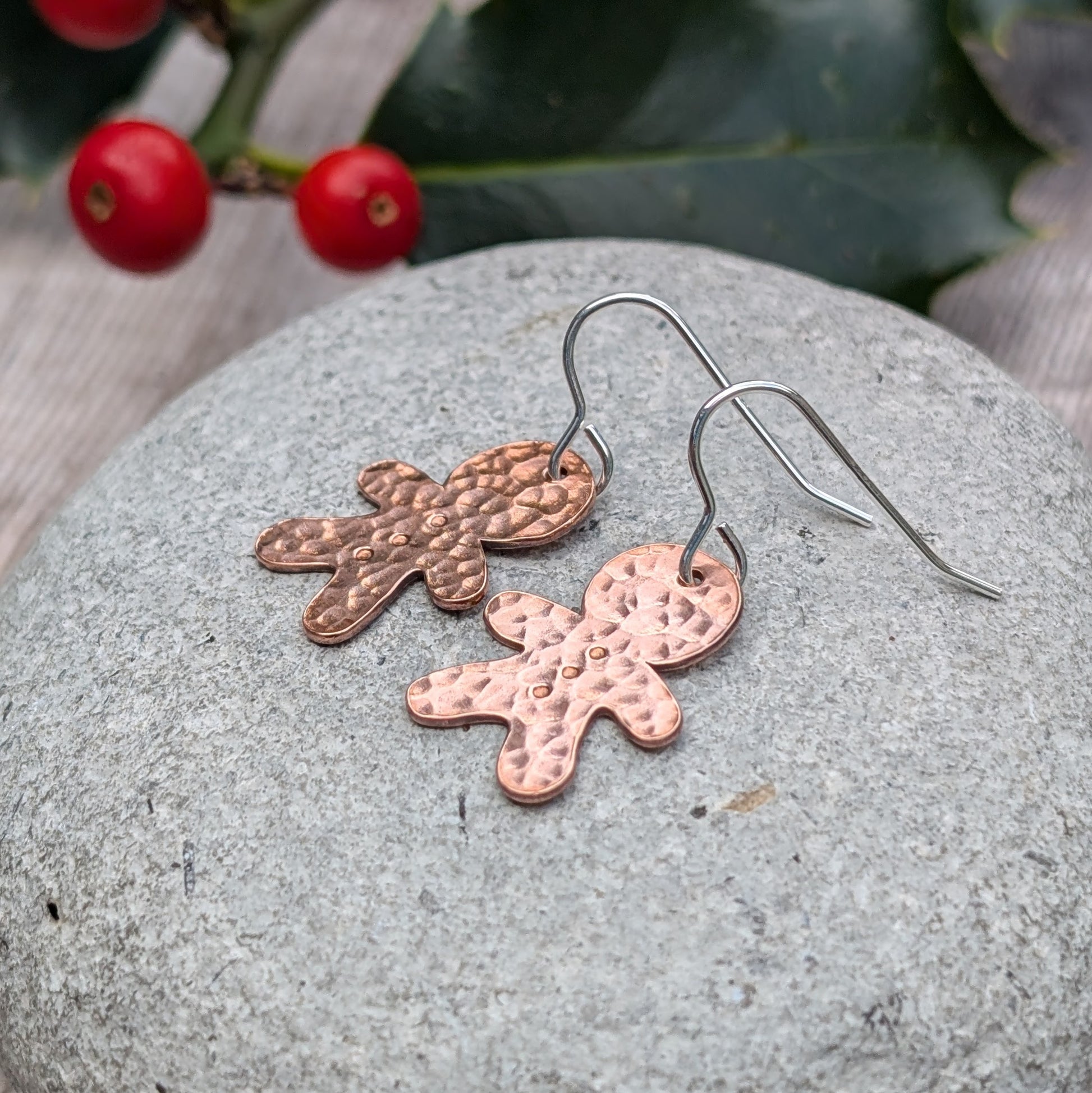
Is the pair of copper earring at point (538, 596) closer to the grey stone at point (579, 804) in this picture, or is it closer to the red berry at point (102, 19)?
the grey stone at point (579, 804)

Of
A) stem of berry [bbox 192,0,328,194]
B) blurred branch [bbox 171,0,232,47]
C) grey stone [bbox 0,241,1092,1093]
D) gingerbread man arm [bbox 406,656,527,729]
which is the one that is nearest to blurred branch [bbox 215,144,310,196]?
stem of berry [bbox 192,0,328,194]

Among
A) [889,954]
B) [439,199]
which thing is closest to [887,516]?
[889,954]

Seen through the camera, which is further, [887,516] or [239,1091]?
[887,516]

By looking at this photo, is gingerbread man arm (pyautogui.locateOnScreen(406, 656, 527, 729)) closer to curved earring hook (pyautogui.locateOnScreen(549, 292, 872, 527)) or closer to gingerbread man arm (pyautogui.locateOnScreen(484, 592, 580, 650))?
gingerbread man arm (pyautogui.locateOnScreen(484, 592, 580, 650))

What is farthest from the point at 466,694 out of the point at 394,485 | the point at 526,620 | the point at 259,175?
the point at 259,175

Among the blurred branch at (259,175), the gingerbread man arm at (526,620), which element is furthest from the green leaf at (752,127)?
the gingerbread man arm at (526,620)

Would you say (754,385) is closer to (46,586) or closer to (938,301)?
(46,586)
